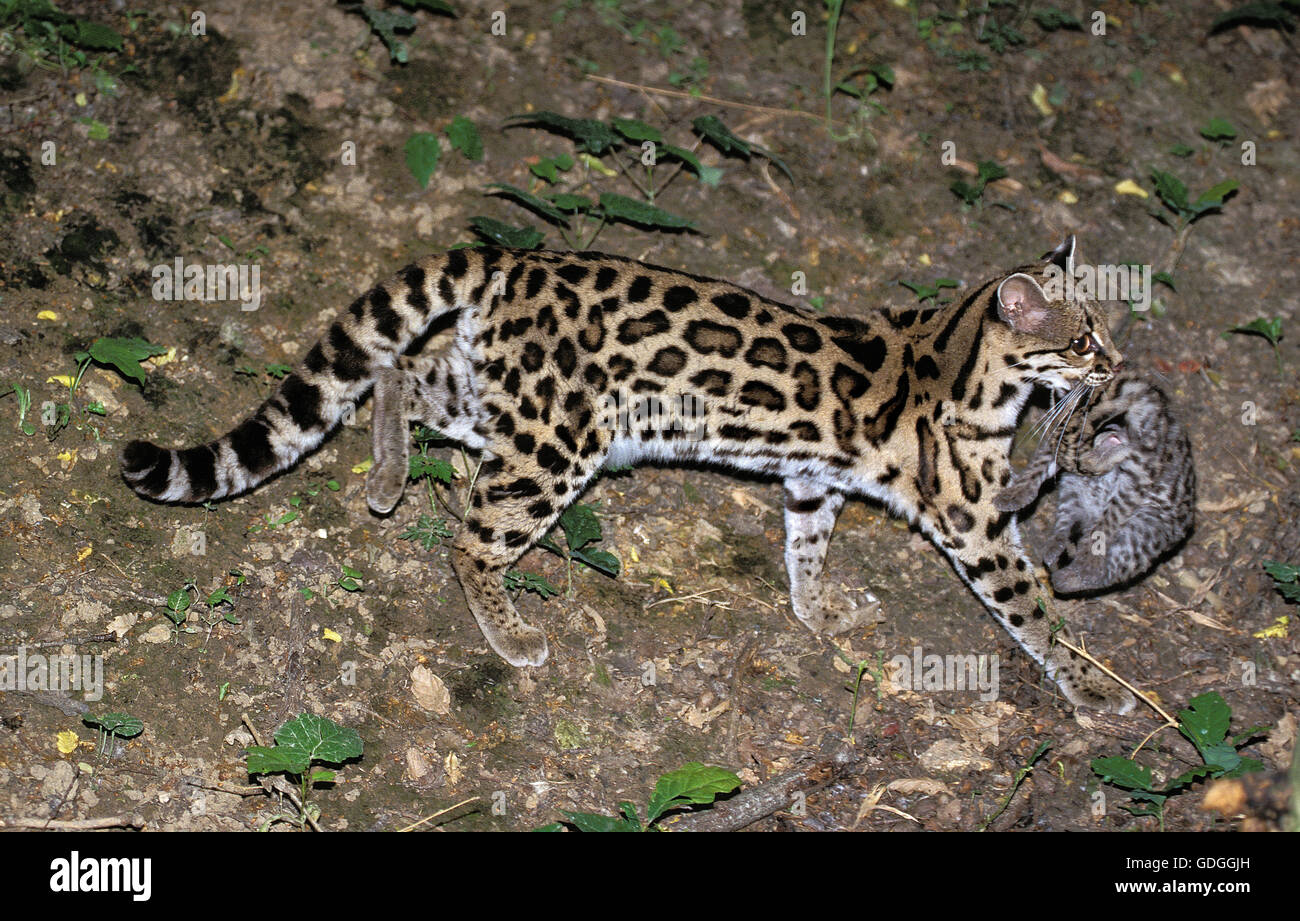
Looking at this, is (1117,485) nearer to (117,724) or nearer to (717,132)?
(717,132)

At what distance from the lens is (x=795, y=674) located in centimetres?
587

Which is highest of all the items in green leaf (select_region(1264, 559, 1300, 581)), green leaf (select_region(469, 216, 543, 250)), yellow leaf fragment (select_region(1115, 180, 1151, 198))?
yellow leaf fragment (select_region(1115, 180, 1151, 198))

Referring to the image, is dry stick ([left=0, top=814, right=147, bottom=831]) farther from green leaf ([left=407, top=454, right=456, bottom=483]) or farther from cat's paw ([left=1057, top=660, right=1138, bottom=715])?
cat's paw ([left=1057, top=660, right=1138, bottom=715])

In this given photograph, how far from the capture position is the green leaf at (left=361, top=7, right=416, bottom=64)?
749 cm

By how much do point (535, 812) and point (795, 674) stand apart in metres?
1.62

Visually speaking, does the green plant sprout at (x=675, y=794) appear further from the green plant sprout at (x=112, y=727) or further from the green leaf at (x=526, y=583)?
the green plant sprout at (x=112, y=727)

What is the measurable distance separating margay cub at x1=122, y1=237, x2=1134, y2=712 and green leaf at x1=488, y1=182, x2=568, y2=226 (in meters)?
0.93

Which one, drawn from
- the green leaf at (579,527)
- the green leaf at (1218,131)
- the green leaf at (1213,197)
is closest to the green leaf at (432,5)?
the green leaf at (579,527)

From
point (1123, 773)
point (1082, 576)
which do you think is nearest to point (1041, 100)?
point (1082, 576)

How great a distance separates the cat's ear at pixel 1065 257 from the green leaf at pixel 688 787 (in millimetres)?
3159

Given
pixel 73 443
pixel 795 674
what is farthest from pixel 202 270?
pixel 795 674

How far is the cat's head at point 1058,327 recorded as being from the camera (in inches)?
224

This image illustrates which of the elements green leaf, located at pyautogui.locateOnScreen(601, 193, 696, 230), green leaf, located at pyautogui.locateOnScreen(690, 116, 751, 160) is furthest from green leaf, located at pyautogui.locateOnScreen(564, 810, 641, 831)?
green leaf, located at pyautogui.locateOnScreen(690, 116, 751, 160)

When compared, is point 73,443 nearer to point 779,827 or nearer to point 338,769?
point 338,769
